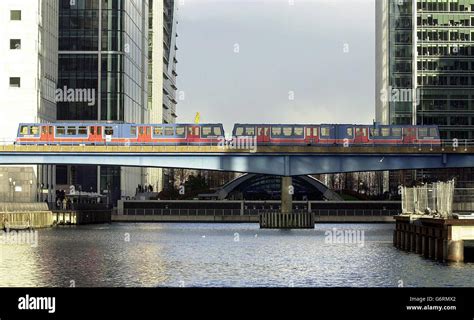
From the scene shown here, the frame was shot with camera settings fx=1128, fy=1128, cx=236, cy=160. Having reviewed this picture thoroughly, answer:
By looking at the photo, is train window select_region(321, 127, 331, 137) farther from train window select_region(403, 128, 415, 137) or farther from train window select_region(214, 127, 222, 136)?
train window select_region(214, 127, 222, 136)

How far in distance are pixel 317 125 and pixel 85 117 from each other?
7381cm

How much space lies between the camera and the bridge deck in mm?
127312

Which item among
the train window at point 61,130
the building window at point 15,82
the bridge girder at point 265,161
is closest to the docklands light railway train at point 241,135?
the train window at point 61,130

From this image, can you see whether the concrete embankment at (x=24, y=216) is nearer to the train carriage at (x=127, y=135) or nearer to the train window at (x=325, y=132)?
the train carriage at (x=127, y=135)

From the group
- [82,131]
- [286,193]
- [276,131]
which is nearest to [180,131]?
[276,131]

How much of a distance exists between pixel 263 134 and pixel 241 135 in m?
2.64

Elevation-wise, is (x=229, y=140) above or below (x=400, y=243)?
above

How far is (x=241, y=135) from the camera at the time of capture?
441 ft

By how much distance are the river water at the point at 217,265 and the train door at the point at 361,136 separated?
103 ft

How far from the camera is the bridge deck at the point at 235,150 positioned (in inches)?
5012

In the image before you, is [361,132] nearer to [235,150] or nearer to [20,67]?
[235,150]
